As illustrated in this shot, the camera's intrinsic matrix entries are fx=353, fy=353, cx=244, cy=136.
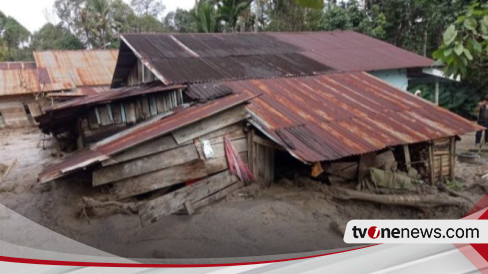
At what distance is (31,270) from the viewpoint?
0.89 m

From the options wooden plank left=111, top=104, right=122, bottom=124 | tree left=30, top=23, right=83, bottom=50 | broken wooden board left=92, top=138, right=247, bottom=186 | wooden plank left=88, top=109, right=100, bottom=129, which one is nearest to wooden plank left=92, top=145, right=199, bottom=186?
broken wooden board left=92, top=138, right=247, bottom=186

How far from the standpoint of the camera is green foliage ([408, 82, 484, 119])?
11.1 m

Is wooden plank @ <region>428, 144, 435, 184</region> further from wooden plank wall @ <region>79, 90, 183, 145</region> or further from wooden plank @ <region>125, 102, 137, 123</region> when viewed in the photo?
wooden plank @ <region>125, 102, 137, 123</region>

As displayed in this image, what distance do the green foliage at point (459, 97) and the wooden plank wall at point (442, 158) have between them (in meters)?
6.03

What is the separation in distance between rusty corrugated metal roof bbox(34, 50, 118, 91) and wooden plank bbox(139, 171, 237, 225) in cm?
936

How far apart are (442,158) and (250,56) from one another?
4205 mm

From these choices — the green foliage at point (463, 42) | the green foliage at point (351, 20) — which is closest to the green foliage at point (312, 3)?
the green foliage at point (463, 42)

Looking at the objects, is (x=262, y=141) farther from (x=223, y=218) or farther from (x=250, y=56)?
(x=250, y=56)

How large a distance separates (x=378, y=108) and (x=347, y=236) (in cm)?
506

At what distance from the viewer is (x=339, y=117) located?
204 inches

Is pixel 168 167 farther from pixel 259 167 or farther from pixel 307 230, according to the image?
pixel 307 230

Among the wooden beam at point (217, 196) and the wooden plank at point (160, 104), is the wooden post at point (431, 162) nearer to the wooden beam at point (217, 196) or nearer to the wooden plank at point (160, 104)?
the wooden beam at point (217, 196)

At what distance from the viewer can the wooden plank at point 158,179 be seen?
3676mm

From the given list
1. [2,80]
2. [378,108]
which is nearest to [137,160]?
[378,108]
